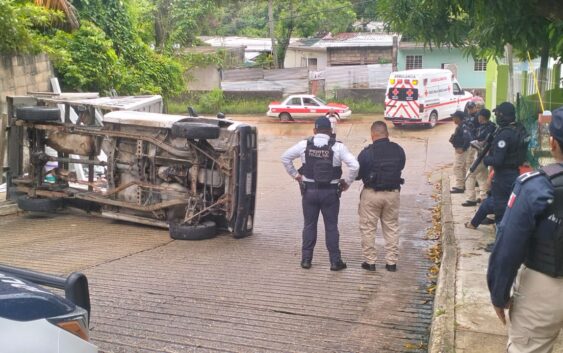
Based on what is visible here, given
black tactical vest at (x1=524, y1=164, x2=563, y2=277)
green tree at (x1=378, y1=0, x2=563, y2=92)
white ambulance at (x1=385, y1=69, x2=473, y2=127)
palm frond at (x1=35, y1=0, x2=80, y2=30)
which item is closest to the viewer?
black tactical vest at (x1=524, y1=164, x2=563, y2=277)

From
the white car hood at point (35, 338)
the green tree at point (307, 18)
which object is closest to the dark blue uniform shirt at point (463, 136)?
the white car hood at point (35, 338)

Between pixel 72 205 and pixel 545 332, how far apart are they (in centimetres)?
864

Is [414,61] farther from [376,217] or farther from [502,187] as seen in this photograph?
[376,217]

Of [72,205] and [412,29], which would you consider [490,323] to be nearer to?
[412,29]

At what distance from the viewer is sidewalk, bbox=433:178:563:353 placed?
4938 mm

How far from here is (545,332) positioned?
3.43 meters

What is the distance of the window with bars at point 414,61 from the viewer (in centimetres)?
3953

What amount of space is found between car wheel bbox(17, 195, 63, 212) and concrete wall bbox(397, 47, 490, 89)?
31563mm

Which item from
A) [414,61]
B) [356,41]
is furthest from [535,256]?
[356,41]

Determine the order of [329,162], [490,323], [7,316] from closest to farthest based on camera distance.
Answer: [7,316] → [490,323] → [329,162]

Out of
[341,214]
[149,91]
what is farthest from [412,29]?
[149,91]

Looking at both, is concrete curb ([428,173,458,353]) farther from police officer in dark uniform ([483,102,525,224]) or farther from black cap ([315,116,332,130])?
black cap ([315,116,332,130])

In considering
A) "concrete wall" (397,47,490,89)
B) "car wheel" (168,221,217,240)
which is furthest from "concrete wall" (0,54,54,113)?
"concrete wall" (397,47,490,89)

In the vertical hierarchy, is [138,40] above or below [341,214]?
above
